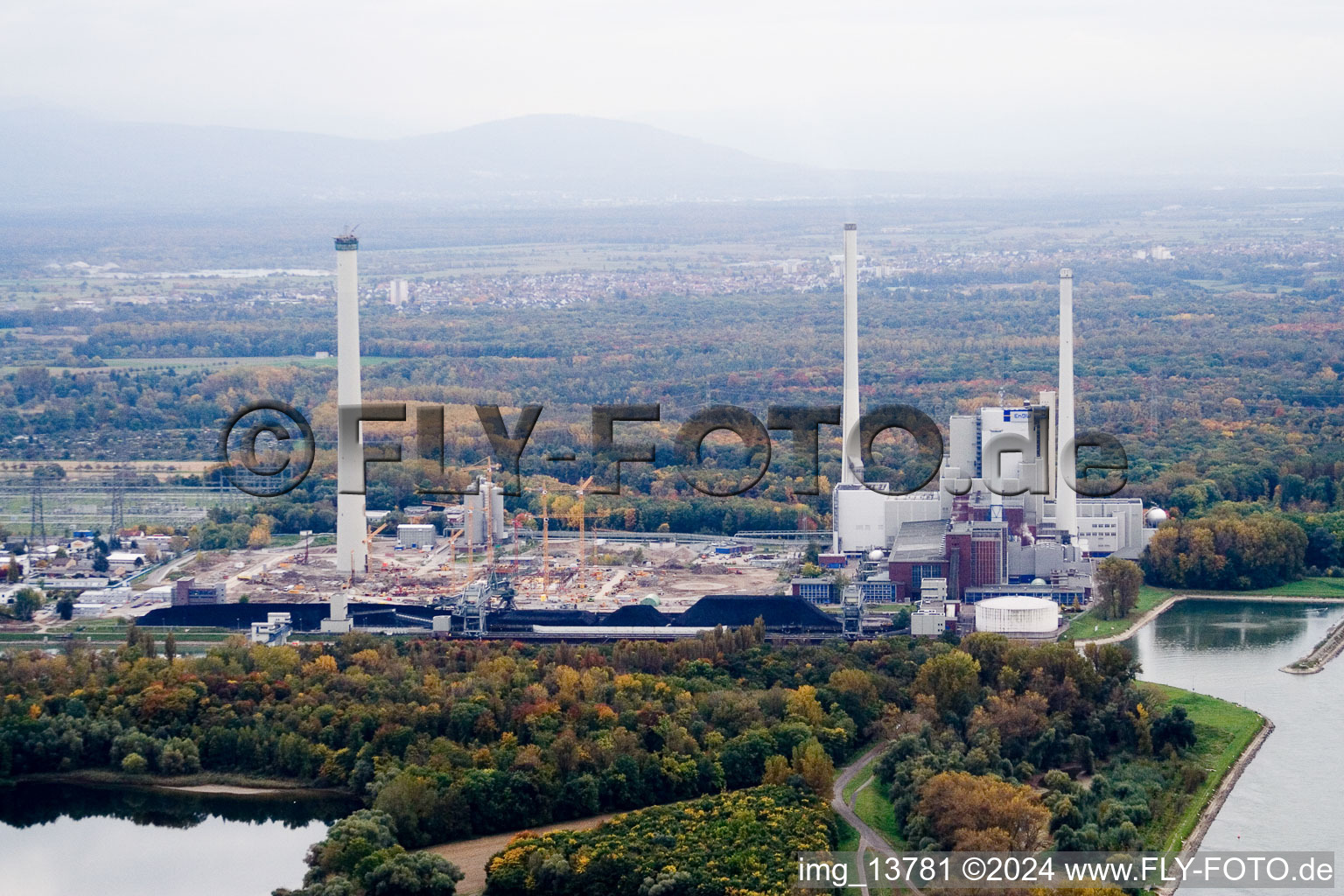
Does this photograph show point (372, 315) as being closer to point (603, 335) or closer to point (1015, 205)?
point (603, 335)

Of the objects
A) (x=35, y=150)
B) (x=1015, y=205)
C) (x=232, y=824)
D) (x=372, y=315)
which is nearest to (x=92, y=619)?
(x=232, y=824)

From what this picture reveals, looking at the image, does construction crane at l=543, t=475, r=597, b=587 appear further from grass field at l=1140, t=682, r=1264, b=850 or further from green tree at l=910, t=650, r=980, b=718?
grass field at l=1140, t=682, r=1264, b=850

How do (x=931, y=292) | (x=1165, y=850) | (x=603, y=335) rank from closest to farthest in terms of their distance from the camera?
(x=1165, y=850) < (x=603, y=335) < (x=931, y=292)

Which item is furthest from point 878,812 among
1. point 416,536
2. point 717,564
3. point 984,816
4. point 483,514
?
point 416,536

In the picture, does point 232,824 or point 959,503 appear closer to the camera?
point 232,824

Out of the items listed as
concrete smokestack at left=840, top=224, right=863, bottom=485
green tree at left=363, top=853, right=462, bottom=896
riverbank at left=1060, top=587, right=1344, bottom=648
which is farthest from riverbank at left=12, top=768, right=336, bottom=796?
concrete smokestack at left=840, top=224, right=863, bottom=485

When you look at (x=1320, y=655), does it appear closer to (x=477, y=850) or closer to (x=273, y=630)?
(x=477, y=850)

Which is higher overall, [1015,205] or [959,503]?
[1015,205]
